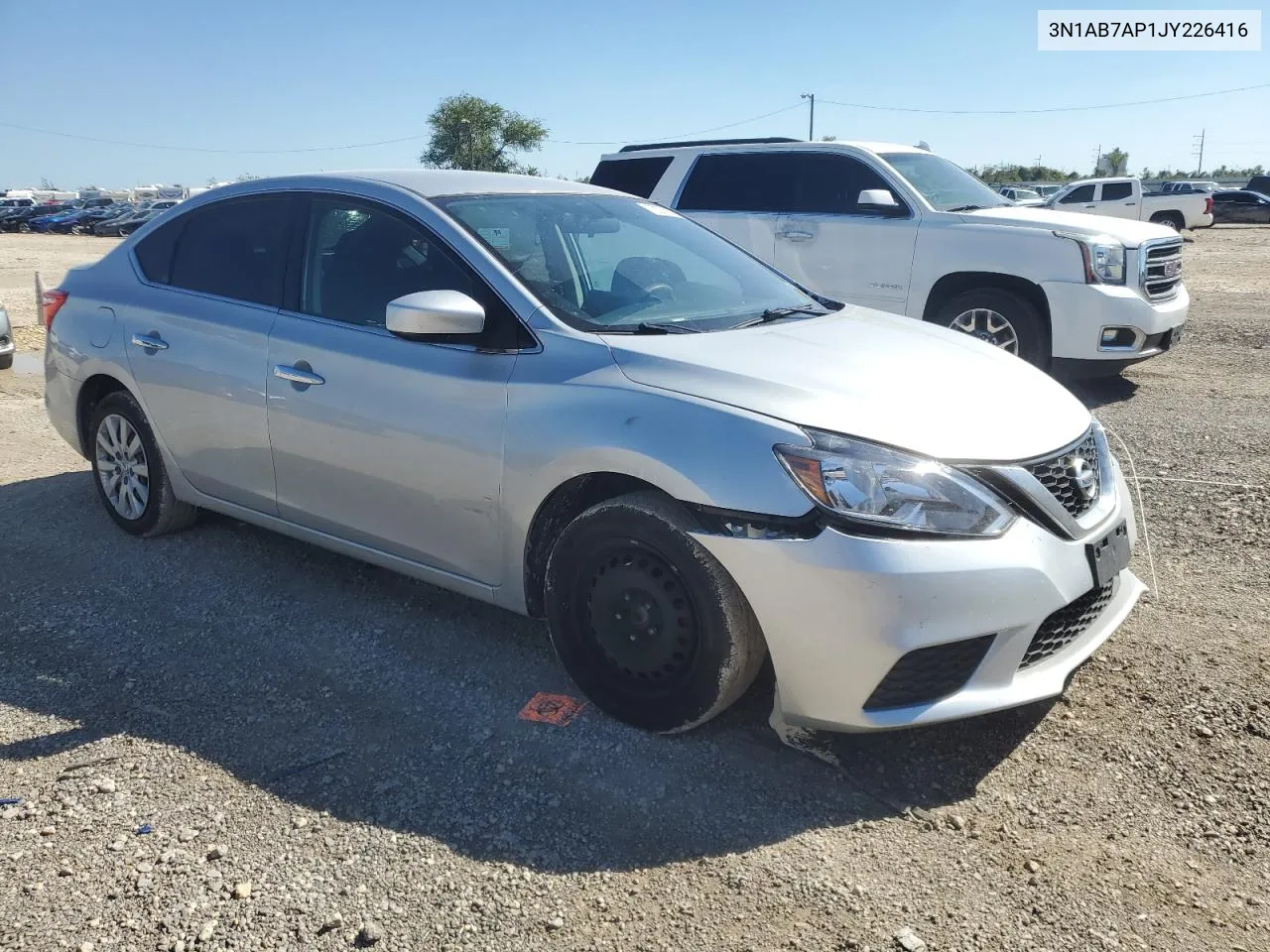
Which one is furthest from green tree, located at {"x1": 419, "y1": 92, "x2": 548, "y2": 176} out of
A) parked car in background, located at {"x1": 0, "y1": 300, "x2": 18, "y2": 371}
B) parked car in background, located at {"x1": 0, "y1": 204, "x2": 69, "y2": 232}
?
parked car in background, located at {"x1": 0, "y1": 300, "x2": 18, "y2": 371}

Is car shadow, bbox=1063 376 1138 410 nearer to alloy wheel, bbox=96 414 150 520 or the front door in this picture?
the front door

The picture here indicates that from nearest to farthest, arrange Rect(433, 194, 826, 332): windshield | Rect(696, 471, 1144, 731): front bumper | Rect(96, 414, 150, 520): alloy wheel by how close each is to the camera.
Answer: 1. Rect(696, 471, 1144, 731): front bumper
2. Rect(433, 194, 826, 332): windshield
3. Rect(96, 414, 150, 520): alloy wheel

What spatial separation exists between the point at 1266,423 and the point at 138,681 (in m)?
6.92

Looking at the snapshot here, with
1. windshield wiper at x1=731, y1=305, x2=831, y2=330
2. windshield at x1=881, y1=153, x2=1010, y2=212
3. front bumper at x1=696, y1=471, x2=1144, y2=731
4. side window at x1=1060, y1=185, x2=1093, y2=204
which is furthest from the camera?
side window at x1=1060, y1=185, x2=1093, y2=204

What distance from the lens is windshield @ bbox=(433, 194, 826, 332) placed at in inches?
146

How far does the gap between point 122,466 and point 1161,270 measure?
291 inches

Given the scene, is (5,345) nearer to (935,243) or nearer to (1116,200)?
(935,243)

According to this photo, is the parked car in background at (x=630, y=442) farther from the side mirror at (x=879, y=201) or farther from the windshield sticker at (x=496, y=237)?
the side mirror at (x=879, y=201)

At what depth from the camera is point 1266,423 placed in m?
7.05

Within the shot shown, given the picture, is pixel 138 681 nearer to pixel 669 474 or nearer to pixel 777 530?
pixel 669 474

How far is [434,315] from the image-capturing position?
343 cm

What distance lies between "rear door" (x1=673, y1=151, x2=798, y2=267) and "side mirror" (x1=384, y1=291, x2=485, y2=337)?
5.85m

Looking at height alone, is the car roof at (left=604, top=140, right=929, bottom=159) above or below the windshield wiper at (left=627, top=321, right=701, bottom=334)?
above

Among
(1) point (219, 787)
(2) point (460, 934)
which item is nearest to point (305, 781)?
(1) point (219, 787)
